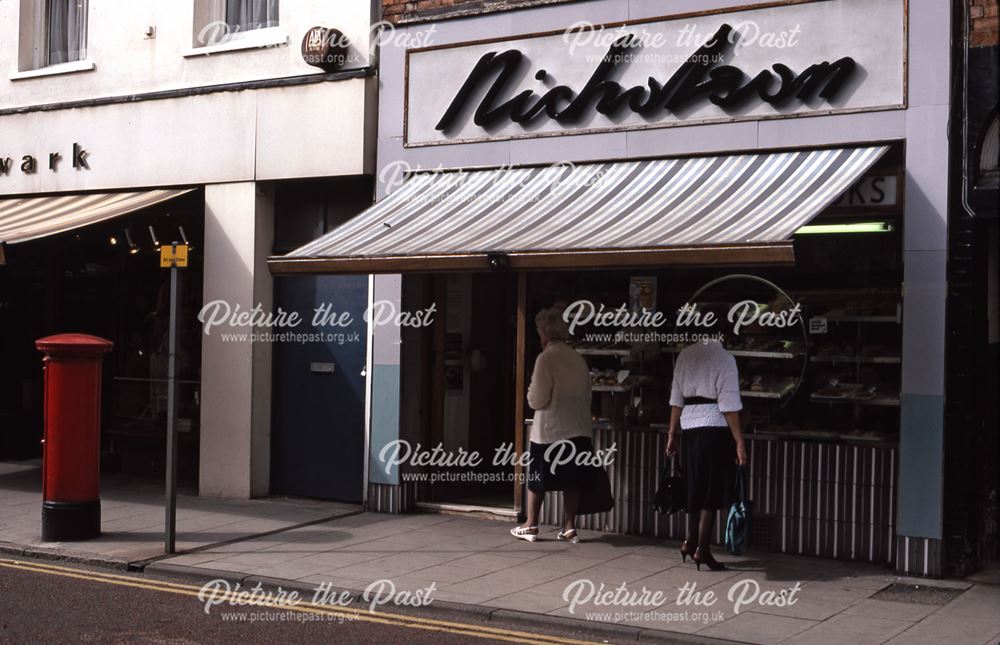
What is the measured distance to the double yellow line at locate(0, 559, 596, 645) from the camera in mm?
7203

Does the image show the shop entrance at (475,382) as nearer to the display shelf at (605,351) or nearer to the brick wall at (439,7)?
the display shelf at (605,351)

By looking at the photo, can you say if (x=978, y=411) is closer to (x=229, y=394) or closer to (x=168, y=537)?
(x=168, y=537)

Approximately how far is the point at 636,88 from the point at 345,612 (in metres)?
5.10

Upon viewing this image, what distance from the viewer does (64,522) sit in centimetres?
998

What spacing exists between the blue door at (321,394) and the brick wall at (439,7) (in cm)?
256

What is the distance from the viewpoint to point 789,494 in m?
9.75

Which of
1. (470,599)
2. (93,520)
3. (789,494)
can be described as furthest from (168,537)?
(789,494)

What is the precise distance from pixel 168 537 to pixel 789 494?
490 centimetres

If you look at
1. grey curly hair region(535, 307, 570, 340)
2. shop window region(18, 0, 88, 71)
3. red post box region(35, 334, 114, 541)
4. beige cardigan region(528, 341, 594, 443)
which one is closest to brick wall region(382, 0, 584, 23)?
grey curly hair region(535, 307, 570, 340)

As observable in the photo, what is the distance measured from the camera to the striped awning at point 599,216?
842 centimetres

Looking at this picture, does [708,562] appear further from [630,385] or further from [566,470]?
[630,385]

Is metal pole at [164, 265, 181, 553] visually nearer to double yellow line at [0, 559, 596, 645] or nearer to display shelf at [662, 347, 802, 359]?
double yellow line at [0, 559, 596, 645]

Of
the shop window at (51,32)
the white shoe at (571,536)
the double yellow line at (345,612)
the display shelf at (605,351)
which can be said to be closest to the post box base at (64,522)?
the double yellow line at (345,612)

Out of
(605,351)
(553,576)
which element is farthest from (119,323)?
(553,576)
